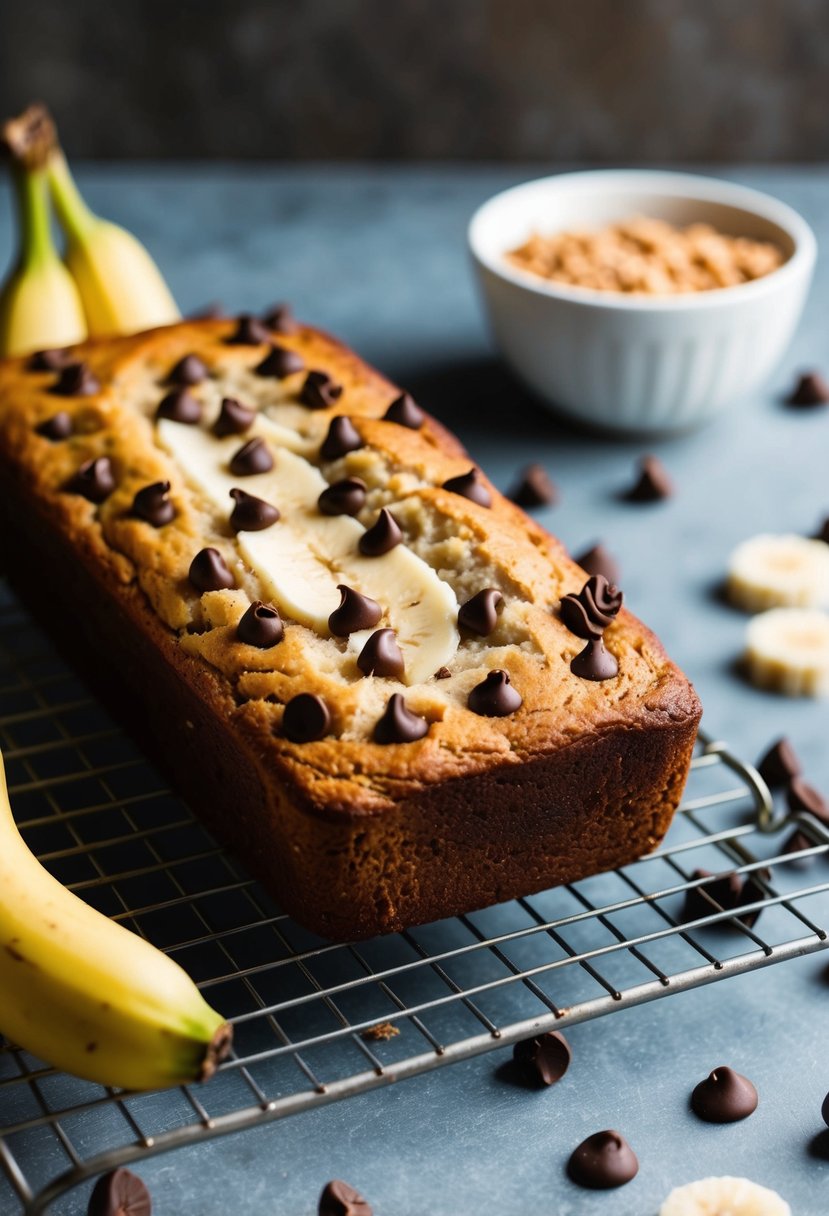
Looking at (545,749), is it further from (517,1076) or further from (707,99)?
(707,99)

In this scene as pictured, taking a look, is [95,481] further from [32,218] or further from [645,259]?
[645,259]

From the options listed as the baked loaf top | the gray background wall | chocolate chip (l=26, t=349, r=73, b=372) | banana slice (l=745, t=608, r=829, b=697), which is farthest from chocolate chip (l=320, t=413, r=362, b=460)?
the gray background wall

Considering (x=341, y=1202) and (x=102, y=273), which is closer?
(x=341, y=1202)

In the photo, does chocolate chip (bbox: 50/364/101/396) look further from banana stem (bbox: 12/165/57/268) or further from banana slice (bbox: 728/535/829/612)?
banana slice (bbox: 728/535/829/612)

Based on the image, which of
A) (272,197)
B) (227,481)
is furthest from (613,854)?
(272,197)

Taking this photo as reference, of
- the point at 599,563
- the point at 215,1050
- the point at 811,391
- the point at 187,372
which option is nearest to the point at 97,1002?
the point at 215,1050

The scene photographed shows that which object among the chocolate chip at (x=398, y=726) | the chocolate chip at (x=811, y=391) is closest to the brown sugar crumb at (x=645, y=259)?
the chocolate chip at (x=811, y=391)
